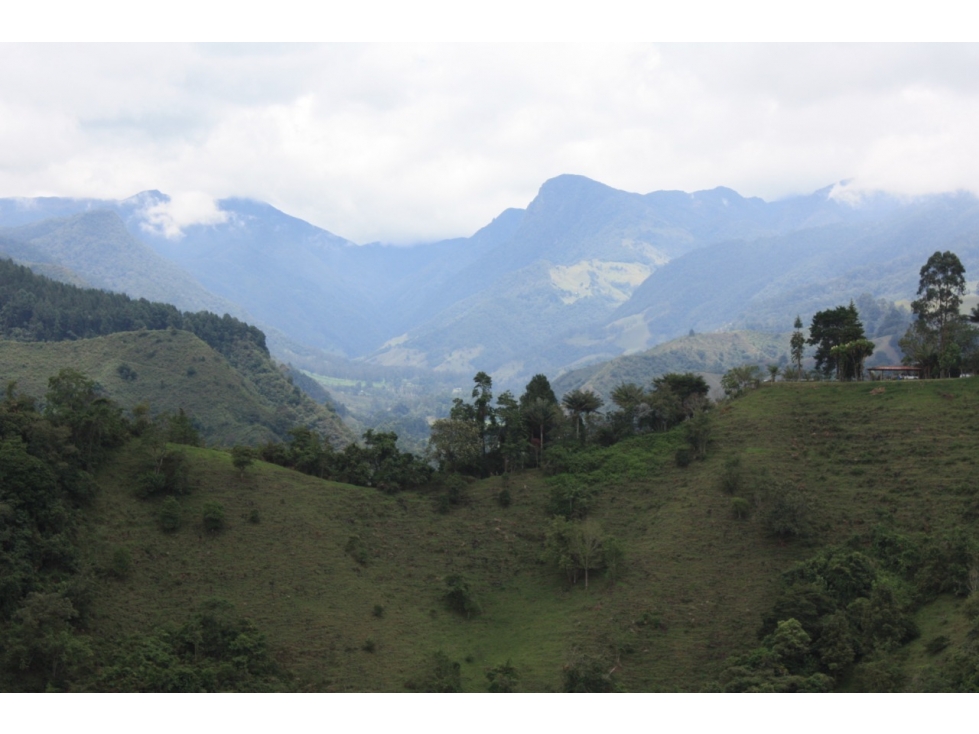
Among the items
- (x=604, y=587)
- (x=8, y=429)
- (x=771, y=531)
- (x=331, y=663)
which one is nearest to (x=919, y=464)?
(x=771, y=531)

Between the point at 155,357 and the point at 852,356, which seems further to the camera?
the point at 155,357

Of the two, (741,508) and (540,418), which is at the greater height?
(540,418)

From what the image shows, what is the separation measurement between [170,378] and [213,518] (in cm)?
8627

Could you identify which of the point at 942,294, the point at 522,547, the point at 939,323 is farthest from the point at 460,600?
the point at 939,323

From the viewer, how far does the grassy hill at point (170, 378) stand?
129 m

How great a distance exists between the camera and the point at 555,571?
206 feet

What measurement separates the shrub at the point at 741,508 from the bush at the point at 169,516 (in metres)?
42.5

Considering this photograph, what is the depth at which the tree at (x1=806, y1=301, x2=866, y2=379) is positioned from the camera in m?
89.7

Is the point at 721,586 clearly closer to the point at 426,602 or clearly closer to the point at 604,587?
the point at 604,587

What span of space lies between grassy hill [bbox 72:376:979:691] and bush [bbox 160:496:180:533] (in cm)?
63

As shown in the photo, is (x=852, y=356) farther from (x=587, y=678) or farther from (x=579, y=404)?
(x=587, y=678)

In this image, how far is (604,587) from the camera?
59031 mm

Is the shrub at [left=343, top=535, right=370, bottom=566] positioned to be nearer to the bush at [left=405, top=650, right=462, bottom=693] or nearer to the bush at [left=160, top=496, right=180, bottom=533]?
the bush at [left=160, top=496, right=180, bottom=533]

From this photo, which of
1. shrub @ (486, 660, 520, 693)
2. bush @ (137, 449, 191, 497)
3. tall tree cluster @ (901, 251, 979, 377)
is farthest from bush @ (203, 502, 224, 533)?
tall tree cluster @ (901, 251, 979, 377)
